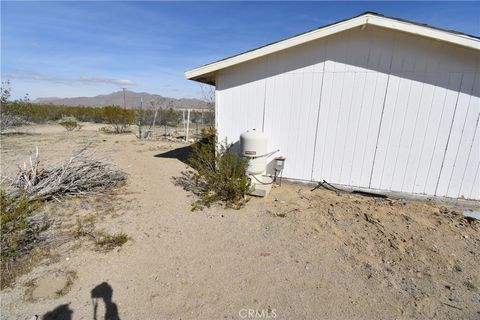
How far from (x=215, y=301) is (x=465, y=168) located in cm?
533

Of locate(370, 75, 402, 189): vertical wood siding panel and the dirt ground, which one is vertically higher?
locate(370, 75, 402, 189): vertical wood siding panel

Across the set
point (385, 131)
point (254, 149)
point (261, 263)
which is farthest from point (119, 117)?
point (261, 263)

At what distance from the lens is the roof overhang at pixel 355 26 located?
4098mm

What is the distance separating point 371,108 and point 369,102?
0.43ft

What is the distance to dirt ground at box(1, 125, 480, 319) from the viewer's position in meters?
2.41

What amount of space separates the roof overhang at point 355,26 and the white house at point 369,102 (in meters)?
0.02

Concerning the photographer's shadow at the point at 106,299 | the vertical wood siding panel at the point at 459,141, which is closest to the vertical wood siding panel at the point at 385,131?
the vertical wood siding panel at the point at 459,141

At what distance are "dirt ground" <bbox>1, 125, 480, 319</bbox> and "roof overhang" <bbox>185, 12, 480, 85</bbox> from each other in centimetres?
307

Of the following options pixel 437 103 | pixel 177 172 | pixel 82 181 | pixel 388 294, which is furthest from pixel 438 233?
pixel 82 181

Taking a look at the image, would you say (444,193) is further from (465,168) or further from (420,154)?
(420,154)

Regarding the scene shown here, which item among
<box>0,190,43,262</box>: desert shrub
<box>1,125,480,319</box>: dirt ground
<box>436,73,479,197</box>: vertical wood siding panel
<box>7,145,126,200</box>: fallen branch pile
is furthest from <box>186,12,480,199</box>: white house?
<box>0,190,43,262</box>: desert shrub

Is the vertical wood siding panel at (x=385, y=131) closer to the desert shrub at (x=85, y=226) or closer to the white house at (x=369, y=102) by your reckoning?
the white house at (x=369, y=102)

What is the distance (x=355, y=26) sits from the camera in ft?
14.9

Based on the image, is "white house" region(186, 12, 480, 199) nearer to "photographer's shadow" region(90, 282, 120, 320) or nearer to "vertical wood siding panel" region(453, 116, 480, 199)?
"vertical wood siding panel" region(453, 116, 480, 199)
